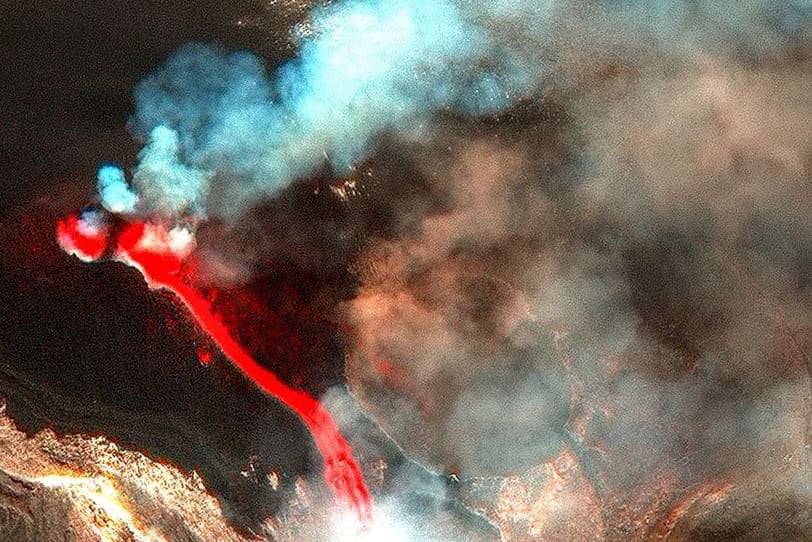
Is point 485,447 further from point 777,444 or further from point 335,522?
point 777,444

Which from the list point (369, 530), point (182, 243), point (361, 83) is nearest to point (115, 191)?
point (182, 243)

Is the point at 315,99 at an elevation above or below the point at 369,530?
above

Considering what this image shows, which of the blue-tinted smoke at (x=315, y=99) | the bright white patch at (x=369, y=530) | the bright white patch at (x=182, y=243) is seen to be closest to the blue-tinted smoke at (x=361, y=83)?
the blue-tinted smoke at (x=315, y=99)

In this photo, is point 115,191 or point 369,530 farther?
point 115,191

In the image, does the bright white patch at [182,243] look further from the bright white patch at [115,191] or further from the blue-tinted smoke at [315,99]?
the bright white patch at [115,191]

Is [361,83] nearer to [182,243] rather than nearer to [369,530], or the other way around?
[182,243]

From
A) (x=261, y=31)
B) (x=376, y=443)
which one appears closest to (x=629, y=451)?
(x=376, y=443)

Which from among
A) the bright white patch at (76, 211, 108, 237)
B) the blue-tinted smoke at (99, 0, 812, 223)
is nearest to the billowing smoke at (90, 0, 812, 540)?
the blue-tinted smoke at (99, 0, 812, 223)
